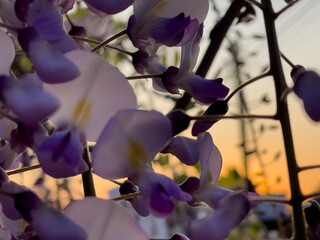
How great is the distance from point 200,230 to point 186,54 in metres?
0.17

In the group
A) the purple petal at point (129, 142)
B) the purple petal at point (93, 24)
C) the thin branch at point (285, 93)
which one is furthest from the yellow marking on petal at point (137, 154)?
the purple petal at point (93, 24)

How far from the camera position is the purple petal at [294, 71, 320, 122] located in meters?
0.33

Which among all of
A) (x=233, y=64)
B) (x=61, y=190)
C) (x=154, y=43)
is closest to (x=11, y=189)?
(x=154, y=43)

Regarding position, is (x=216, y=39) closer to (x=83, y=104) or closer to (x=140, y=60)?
(x=140, y=60)

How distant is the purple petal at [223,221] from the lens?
0.32 meters

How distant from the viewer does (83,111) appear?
36 centimetres

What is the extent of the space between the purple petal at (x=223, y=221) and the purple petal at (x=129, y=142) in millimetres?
57

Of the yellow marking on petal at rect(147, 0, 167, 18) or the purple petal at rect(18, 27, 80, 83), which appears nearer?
the purple petal at rect(18, 27, 80, 83)

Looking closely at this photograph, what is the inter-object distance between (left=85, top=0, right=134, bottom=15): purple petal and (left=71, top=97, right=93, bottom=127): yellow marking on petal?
0.24ft

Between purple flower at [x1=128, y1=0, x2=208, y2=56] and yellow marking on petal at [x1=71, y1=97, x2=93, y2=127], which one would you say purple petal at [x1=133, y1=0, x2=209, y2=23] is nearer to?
purple flower at [x1=128, y1=0, x2=208, y2=56]

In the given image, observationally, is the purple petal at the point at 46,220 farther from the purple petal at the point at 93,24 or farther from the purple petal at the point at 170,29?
the purple petal at the point at 93,24

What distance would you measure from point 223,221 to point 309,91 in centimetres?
10

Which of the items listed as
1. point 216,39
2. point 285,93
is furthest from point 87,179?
point 216,39

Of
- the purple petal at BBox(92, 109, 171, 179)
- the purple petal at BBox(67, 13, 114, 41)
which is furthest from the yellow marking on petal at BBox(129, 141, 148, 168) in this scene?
the purple petal at BBox(67, 13, 114, 41)
